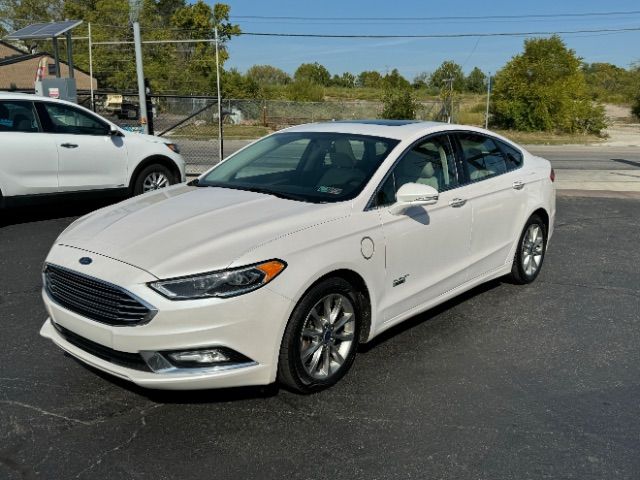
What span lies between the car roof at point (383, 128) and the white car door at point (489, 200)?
23cm

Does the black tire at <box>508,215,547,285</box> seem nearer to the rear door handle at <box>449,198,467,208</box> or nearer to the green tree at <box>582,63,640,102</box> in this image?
the rear door handle at <box>449,198,467,208</box>

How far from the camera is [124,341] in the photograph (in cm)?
321

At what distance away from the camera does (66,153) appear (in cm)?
831

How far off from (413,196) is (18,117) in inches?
239

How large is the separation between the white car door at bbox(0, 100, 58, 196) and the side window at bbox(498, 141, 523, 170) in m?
5.70

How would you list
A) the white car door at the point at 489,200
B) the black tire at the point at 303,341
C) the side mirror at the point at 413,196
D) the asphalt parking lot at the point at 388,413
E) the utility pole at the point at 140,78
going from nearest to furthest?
1. the asphalt parking lot at the point at 388,413
2. the black tire at the point at 303,341
3. the side mirror at the point at 413,196
4. the white car door at the point at 489,200
5. the utility pole at the point at 140,78

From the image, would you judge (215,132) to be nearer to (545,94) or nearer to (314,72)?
(545,94)

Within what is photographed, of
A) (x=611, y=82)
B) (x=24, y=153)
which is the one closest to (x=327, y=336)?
(x=24, y=153)

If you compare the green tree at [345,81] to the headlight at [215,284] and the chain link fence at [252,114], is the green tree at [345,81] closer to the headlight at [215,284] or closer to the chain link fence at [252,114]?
the chain link fence at [252,114]

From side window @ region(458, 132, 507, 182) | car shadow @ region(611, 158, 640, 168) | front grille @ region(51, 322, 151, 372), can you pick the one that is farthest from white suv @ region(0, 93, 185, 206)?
car shadow @ region(611, 158, 640, 168)

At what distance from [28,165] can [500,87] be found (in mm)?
34670

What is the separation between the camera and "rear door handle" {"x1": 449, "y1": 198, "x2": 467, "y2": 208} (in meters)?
4.65

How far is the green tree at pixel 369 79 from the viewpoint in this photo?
100 metres

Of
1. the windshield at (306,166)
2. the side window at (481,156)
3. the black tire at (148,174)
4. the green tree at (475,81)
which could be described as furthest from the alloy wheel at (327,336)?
the green tree at (475,81)
